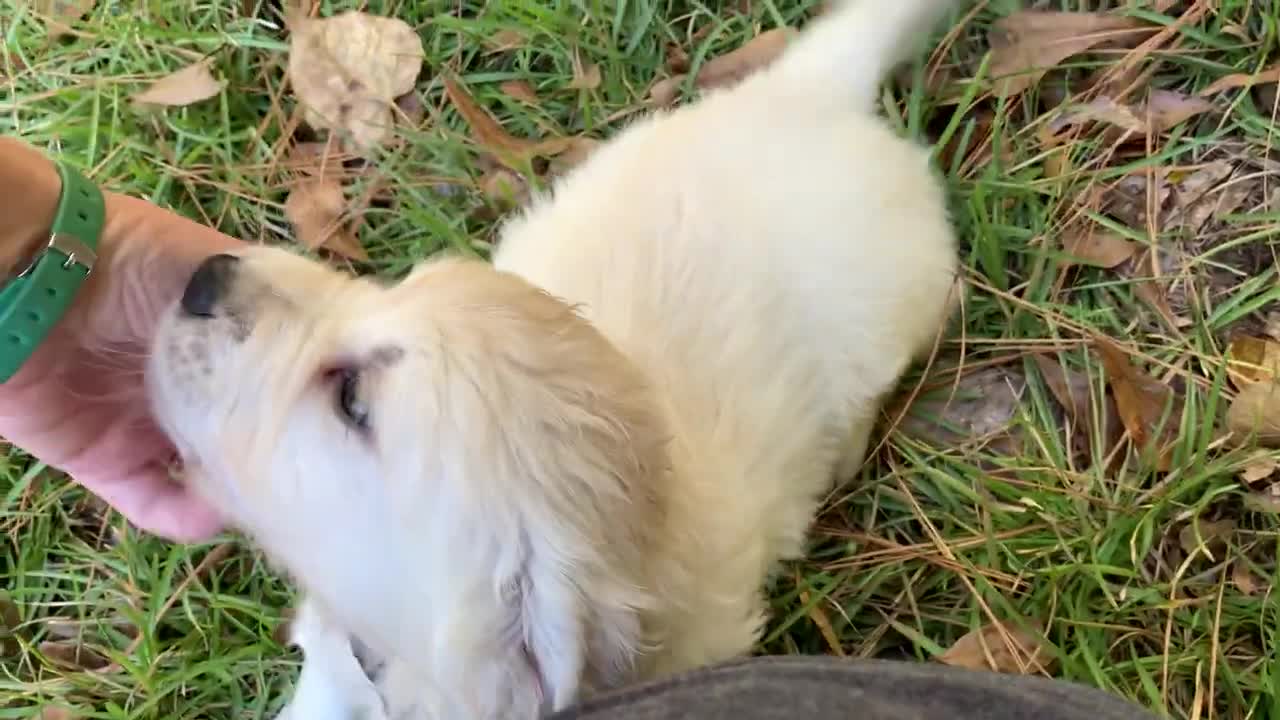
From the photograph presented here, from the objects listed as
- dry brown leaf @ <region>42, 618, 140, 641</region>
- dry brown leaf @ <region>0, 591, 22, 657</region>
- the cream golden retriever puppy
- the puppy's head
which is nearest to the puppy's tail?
the cream golden retriever puppy

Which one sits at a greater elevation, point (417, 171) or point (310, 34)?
point (310, 34)

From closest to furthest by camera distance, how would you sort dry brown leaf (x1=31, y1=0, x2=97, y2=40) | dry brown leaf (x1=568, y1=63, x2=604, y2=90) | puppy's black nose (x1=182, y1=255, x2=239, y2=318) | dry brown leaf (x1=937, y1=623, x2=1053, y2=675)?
puppy's black nose (x1=182, y1=255, x2=239, y2=318), dry brown leaf (x1=937, y1=623, x2=1053, y2=675), dry brown leaf (x1=568, y1=63, x2=604, y2=90), dry brown leaf (x1=31, y1=0, x2=97, y2=40)

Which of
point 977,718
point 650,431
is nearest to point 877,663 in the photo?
point 977,718

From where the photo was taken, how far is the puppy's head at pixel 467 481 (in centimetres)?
135

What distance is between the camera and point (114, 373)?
1.88 metres

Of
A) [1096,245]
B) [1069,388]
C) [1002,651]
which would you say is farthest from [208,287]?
[1096,245]

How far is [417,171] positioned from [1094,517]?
1.52 metres

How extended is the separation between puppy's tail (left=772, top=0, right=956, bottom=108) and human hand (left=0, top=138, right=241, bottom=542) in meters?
1.05

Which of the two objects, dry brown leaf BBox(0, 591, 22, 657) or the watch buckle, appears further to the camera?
dry brown leaf BBox(0, 591, 22, 657)

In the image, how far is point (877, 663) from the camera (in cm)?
135

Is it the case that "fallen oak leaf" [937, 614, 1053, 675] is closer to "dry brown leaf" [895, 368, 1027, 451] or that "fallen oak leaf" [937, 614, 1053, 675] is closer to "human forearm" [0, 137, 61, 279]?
"dry brown leaf" [895, 368, 1027, 451]

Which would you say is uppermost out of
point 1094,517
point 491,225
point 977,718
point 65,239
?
point 65,239

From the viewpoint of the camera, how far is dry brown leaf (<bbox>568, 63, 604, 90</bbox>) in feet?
8.00

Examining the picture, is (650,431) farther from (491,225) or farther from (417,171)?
(417,171)
